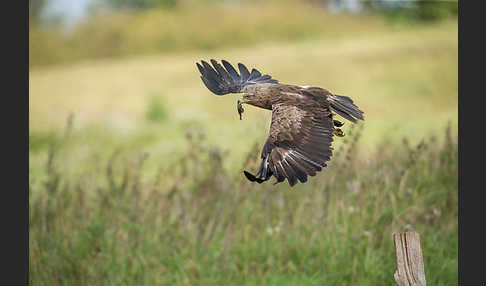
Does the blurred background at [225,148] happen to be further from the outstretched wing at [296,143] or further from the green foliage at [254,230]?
the outstretched wing at [296,143]

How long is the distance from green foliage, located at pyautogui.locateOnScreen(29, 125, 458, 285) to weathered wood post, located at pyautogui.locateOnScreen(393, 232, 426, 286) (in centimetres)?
93

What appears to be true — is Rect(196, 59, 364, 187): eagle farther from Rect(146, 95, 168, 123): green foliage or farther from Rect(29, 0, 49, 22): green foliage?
Rect(29, 0, 49, 22): green foliage

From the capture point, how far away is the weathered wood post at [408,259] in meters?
2.90

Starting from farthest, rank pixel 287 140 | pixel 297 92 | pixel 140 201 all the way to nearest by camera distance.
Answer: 1. pixel 140 201
2. pixel 297 92
3. pixel 287 140

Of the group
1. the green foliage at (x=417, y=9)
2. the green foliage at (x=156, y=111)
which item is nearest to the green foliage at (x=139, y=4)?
the green foliage at (x=417, y=9)

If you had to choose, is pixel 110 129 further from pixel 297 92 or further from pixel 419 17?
pixel 419 17

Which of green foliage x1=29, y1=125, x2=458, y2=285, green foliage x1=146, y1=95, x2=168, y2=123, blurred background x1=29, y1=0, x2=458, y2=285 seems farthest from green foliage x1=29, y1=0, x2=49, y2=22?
green foliage x1=29, y1=125, x2=458, y2=285

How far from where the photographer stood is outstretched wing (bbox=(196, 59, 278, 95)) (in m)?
3.37

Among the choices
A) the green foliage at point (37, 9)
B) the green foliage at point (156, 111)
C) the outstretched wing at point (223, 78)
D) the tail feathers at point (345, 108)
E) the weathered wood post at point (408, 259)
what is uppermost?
the green foliage at point (37, 9)

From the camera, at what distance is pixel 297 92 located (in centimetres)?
317

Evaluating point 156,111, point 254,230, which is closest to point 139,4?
point 156,111

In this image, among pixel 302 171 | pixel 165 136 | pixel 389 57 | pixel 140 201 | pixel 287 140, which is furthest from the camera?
pixel 389 57

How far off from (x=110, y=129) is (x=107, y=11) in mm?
8604

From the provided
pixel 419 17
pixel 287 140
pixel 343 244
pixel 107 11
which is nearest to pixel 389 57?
pixel 419 17
